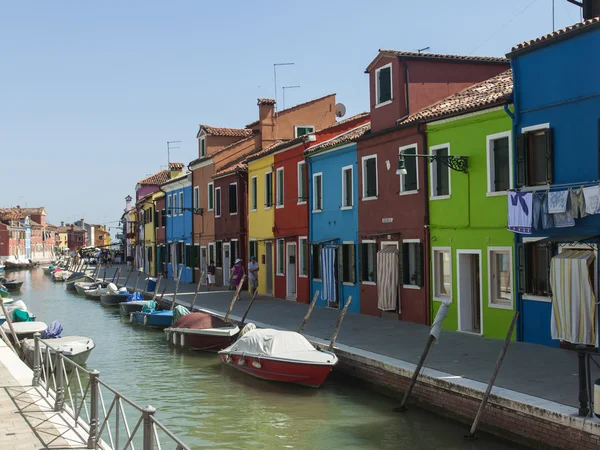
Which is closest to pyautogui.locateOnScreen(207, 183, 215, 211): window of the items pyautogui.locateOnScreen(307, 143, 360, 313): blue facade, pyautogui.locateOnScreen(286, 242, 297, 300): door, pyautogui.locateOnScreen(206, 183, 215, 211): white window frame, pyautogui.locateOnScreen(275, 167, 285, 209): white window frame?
pyautogui.locateOnScreen(206, 183, 215, 211): white window frame

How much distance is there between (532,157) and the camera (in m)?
14.9

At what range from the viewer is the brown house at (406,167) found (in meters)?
18.8

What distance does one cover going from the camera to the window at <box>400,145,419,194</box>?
19.0m

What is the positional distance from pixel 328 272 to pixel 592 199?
11404 mm

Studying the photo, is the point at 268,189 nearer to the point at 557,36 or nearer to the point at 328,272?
the point at 328,272

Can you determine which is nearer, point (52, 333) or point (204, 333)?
point (52, 333)

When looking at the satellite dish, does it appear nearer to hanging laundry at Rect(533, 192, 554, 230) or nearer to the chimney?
the chimney

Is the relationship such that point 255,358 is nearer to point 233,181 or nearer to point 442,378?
point 442,378

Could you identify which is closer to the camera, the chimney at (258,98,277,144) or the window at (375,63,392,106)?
the window at (375,63,392,106)

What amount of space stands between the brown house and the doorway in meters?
1.40

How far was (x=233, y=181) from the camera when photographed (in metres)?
33.6

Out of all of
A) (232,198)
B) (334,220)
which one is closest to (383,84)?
(334,220)

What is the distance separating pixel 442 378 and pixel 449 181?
6829 millimetres

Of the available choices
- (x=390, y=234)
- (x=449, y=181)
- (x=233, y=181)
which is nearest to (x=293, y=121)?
(x=233, y=181)
